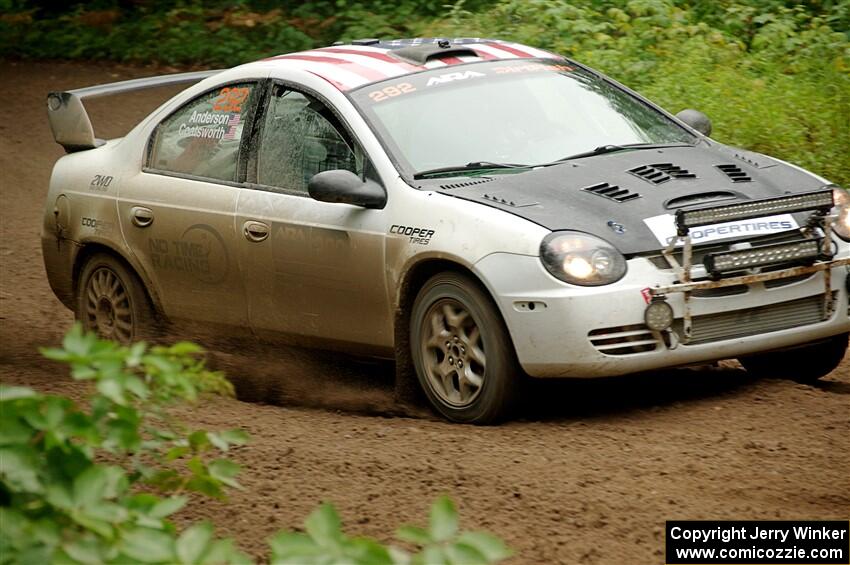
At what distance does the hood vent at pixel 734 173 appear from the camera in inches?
251

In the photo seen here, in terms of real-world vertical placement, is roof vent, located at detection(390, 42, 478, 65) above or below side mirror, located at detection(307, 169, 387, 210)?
above

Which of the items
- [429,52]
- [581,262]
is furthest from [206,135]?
[581,262]

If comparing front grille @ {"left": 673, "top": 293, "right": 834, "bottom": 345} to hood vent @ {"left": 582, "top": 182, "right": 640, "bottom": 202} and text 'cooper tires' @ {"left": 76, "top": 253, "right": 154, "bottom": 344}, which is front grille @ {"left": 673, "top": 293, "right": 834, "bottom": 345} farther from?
text 'cooper tires' @ {"left": 76, "top": 253, "right": 154, "bottom": 344}

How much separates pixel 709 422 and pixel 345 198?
1.84 meters

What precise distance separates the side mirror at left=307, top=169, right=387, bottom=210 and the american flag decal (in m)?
0.99

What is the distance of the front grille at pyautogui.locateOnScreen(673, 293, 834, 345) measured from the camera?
19.4ft

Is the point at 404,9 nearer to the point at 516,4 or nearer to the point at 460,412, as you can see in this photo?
the point at 516,4

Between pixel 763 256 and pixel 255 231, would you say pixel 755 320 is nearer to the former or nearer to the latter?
pixel 763 256

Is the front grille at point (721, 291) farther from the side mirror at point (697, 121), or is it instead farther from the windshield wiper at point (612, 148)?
the side mirror at point (697, 121)

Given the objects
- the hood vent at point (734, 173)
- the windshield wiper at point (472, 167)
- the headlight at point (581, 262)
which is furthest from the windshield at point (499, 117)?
the headlight at point (581, 262)

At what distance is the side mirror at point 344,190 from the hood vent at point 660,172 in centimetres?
113

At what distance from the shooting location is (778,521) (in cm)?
457

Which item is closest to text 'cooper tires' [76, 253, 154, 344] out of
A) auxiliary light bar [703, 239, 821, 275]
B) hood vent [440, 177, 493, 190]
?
hood vent [440, 177, 493, 190]

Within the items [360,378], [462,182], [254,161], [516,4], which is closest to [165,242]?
[254,161]
